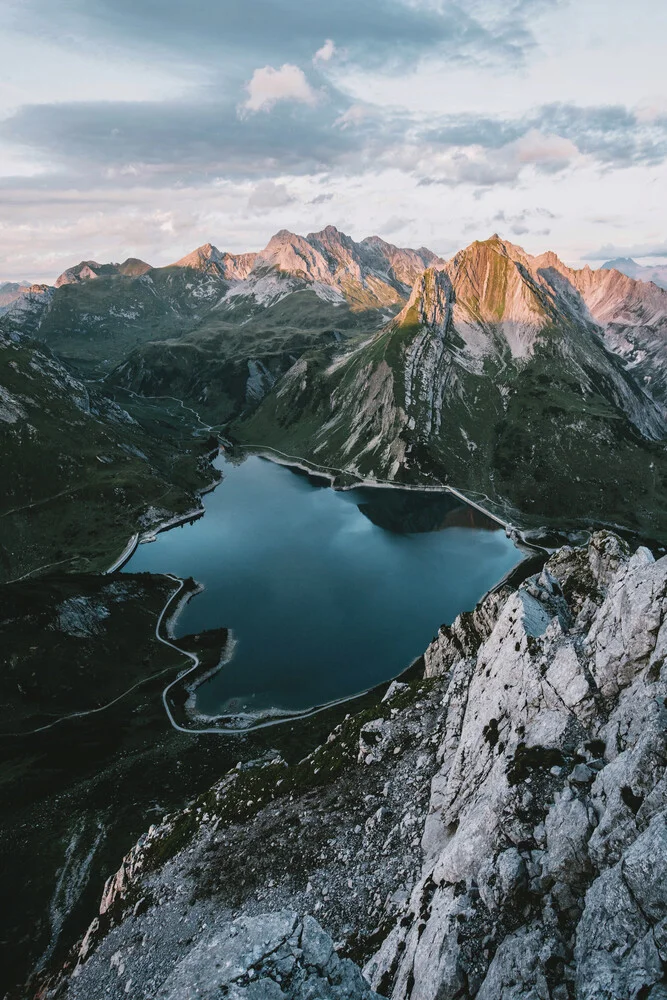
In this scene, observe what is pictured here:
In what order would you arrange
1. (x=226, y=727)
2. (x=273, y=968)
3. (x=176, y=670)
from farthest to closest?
(x=176, y=670) → (x=226, y=727) → (x=273, y=968)

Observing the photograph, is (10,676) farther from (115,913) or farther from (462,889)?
(462,889)

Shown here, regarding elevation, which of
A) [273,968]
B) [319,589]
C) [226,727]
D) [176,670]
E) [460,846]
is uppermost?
[273,968]

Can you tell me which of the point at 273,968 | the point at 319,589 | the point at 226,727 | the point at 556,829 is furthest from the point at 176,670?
the point at 273,968

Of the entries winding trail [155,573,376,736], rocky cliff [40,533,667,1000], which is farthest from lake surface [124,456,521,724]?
rocky cliff [40,533,667,1000]

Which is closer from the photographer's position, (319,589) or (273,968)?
(273,968)

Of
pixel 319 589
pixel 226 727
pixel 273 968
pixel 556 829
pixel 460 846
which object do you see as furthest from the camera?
pixel 319 589

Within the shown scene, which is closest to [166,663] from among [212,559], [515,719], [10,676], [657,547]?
[10,676]

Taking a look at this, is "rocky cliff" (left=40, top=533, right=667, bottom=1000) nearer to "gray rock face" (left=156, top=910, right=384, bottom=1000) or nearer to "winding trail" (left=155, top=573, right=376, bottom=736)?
"gray rock face" (left=156, top=910, right=384, bottom=1000)

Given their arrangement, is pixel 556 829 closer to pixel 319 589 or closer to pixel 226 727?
pixel 226 727

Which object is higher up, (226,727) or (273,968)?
(273,968)
